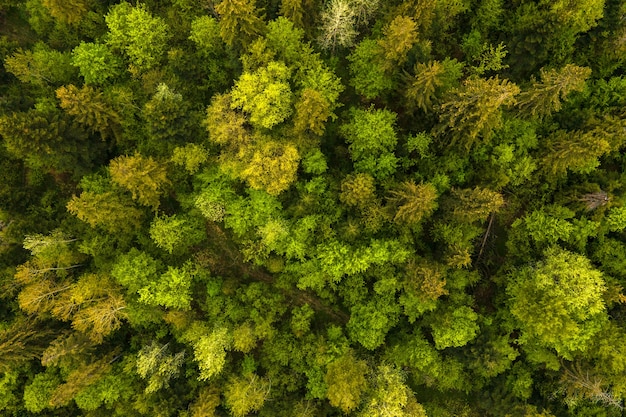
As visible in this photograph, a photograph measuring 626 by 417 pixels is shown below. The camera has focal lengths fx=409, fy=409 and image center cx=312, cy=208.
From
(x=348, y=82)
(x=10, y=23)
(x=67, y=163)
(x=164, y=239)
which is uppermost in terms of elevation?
(x=348, y=82)

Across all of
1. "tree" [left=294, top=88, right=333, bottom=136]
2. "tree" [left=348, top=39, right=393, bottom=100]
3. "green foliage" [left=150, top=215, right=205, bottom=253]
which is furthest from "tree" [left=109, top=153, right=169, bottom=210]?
"tree" [left=348, top=39, right=393, bottom=100]

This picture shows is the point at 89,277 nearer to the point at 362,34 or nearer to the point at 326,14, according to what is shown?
the point at 326,14

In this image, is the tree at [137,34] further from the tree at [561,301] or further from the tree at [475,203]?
the tree at [561,301]

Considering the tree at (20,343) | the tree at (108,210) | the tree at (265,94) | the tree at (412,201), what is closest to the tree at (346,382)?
the tree at (412,201)

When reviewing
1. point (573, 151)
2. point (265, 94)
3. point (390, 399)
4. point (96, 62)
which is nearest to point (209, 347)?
point (390, 399)

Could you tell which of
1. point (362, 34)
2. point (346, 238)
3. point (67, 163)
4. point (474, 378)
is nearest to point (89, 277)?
point (67, 163)

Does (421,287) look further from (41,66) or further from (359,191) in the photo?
(41,66)
